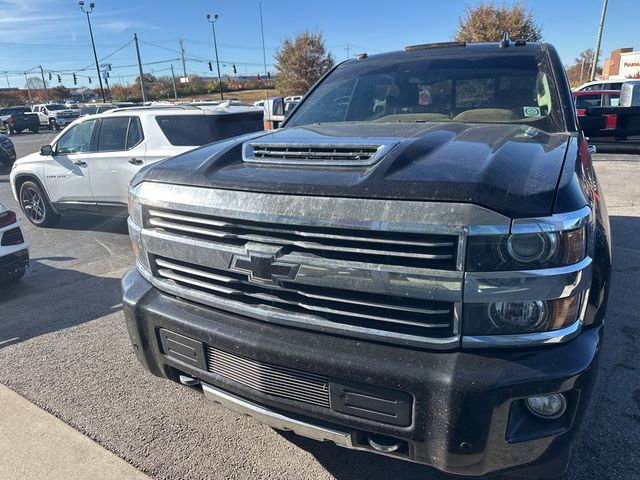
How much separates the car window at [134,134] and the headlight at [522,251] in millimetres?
6061

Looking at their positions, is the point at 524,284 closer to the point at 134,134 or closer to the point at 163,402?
the point at 163,402

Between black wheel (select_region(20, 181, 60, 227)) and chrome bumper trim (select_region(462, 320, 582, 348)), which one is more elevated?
chrome bumper trim (select_region(462, 320, 582, 348))

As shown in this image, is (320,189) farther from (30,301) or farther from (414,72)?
(30,301)

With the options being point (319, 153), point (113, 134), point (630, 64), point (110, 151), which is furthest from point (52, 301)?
point (630, 64)

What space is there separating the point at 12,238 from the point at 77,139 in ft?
9.39

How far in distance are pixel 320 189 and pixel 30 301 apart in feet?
13.6

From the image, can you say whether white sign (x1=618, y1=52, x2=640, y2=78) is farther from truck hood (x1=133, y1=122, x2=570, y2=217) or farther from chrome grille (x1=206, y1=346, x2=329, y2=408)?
chrome grille (x1=206, y1=346, x2=329, y2=408)

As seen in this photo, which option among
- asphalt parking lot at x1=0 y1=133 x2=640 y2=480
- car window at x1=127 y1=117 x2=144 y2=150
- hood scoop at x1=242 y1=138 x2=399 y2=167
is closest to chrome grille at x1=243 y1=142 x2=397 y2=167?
hood scoop at x1=242 y1=138 x2=399 y2=167

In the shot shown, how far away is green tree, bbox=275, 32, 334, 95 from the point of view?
42.8 metres

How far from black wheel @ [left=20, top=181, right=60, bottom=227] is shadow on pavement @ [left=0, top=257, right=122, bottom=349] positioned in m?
2.41

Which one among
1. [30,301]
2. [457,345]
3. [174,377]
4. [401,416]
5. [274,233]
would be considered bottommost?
[30,301]

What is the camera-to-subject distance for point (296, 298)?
196 cm

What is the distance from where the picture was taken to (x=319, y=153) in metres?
2.17

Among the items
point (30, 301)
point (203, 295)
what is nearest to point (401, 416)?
point (203, 295)
